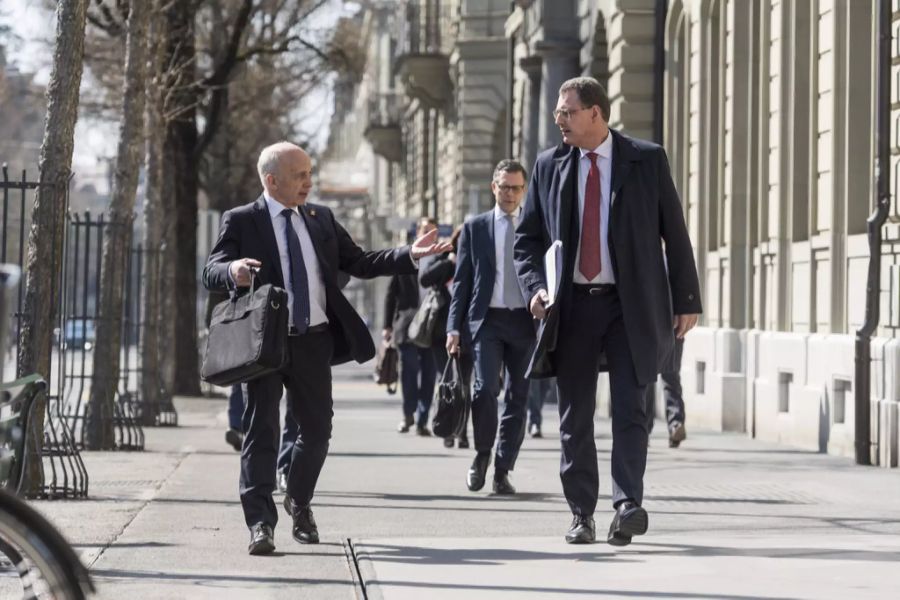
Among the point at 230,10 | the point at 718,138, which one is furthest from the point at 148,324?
the point at 230,10

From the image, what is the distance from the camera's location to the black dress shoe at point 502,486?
11.8 meters

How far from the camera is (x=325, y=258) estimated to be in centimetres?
904

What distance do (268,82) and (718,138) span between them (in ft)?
70.1

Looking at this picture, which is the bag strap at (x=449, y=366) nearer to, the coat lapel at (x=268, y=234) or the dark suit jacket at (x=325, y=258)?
the dark suit jacket at (x=325, y=258)

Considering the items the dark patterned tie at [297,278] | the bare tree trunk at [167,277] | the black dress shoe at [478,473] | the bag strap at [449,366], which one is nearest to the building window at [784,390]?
the bag strap at [449,366]

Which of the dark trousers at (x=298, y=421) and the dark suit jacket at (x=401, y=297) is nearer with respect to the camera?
the dark trousers at (x=298, y=421)

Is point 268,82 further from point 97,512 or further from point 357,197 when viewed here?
point 357,197

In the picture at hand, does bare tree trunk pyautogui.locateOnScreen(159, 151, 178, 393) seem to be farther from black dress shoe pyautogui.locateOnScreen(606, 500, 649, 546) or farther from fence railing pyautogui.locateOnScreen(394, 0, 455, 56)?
fence railing pyautogui.locateOnScreen(394, 0, 455, 56)

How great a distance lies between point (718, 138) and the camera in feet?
70.8

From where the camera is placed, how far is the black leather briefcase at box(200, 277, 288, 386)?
842 cm

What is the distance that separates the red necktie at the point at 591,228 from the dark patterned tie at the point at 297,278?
1204 mm

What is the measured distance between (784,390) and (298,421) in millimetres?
9457

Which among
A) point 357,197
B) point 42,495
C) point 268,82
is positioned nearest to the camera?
point 42,495

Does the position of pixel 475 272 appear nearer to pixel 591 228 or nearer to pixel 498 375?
pixel 498 375
